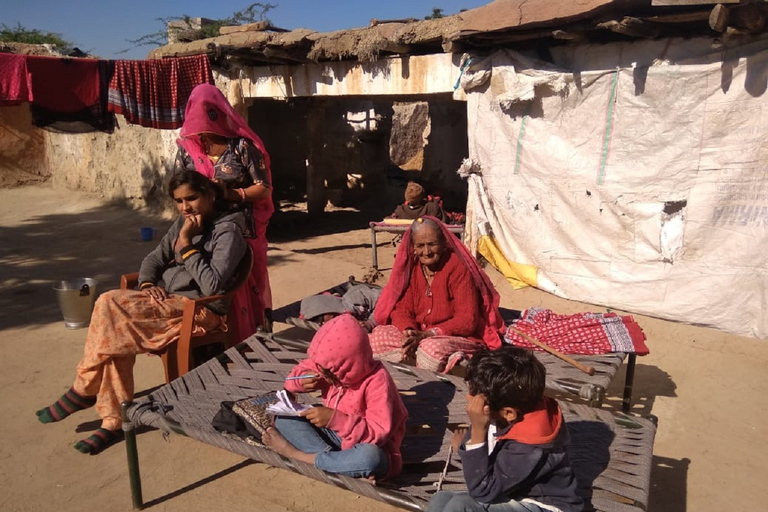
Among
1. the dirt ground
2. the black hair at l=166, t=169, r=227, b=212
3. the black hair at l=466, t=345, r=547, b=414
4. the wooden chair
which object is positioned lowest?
the dirt ground

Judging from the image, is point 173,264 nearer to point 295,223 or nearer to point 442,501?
point 442,501

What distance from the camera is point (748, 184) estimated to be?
4.43 metres

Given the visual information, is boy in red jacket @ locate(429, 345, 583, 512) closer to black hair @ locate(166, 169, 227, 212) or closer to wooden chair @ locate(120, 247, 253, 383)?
wooden chair @ locate(120, 247, 253, 383)

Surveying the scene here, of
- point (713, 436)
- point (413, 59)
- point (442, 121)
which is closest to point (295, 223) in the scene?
point (442, 121)

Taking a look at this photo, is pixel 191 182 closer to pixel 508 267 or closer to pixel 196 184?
pixel 196 184

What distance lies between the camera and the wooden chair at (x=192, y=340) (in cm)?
313

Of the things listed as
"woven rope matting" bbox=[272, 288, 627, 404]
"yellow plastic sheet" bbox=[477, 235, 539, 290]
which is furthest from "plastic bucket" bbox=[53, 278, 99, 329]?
"yellow plastic sheet" bbox=[477, 235, 539, 290]

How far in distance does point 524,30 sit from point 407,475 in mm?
4063

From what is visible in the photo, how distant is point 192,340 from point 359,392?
4.45ft

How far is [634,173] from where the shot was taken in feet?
16.3

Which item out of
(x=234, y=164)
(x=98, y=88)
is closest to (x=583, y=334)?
(x=234, y=164)

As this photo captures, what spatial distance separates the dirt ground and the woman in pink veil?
84 cm

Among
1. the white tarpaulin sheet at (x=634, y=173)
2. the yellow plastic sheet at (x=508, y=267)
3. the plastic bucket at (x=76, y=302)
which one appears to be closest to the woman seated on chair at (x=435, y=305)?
the white tarpaulin sheet at (x=634, y=173)

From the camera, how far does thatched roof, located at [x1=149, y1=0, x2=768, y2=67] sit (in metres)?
4.30
